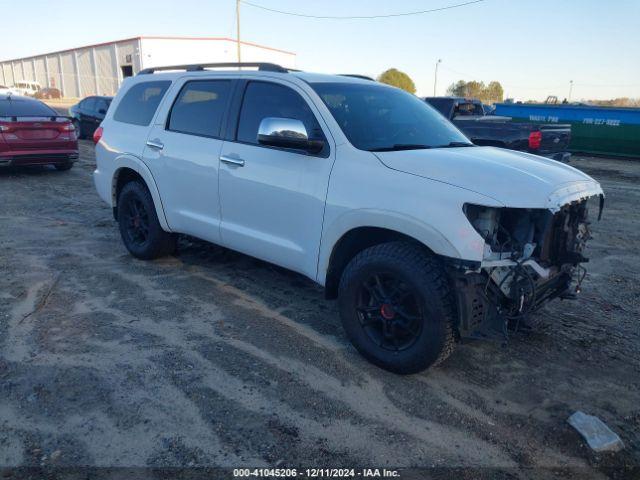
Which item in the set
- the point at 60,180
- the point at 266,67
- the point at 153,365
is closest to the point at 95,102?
the point at 60,180

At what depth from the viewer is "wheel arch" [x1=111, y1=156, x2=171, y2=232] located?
510 cm

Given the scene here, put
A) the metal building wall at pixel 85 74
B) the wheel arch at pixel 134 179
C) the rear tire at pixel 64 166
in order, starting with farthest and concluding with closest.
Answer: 1. the metal building wall at pixel 85 74
2. the rear tire at pixel 64 166
3. the wheel arch at pixel 134 179

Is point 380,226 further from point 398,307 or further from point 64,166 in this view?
point 64,166

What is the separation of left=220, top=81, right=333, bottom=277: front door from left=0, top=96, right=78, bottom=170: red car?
720 centimetres

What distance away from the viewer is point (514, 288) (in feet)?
10.2

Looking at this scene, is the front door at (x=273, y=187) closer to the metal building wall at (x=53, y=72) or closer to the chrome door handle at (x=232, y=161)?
the chrome door handle at (x=232, y=161)

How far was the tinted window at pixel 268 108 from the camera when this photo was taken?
12.7 ft

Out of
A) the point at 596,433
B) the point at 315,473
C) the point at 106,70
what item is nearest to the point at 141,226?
the point at 315,473

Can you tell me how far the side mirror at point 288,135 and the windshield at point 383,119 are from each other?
0.95 feet

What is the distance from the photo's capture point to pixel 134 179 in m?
5.59

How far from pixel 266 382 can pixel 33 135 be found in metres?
8.81

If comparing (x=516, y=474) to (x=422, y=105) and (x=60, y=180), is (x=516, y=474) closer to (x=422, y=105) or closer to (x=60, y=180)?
(x=422, y=105)

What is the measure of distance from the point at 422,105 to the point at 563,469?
316 centimetres

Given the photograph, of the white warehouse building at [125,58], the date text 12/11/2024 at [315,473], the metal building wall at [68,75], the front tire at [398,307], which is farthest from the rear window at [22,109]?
the metal building wall at [68,75]
